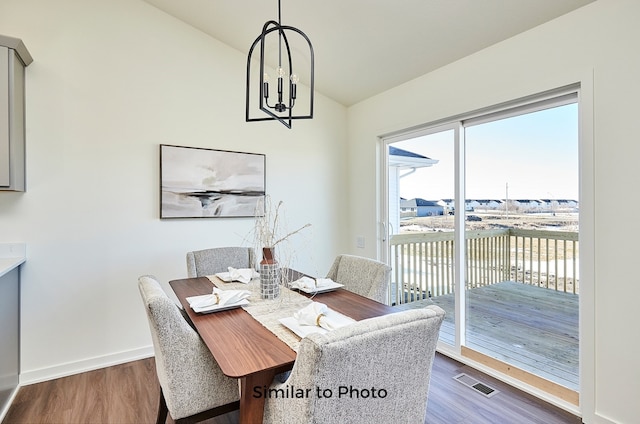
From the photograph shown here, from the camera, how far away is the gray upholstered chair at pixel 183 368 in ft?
4.51

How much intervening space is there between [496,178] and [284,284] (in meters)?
1.85

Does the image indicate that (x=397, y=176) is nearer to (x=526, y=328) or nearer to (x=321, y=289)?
(x=526, y=328)

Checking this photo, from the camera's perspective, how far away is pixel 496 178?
2.62m

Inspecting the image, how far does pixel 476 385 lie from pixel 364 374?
182cm

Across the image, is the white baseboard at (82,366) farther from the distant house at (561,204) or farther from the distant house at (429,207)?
the distant house at (561,204)

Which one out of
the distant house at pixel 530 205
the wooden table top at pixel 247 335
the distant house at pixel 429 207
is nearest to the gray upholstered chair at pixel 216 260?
the wooden table top at pixel 247 335

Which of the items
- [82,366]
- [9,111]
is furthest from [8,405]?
[9,111]

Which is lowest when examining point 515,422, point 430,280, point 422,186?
point 515,422

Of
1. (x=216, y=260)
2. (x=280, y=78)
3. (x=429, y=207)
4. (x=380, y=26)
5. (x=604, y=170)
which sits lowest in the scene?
(x=216, y=260)

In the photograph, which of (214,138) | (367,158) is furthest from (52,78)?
(367,158)

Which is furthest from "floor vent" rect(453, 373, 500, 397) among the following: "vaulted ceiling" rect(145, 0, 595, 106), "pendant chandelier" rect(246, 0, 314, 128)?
"vaulted ceiling" rect(145, 0, 595, 106)

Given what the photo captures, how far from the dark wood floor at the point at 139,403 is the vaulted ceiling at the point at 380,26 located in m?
2.49

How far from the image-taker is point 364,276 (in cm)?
231

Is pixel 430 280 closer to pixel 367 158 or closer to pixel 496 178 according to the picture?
pixel 496 178
